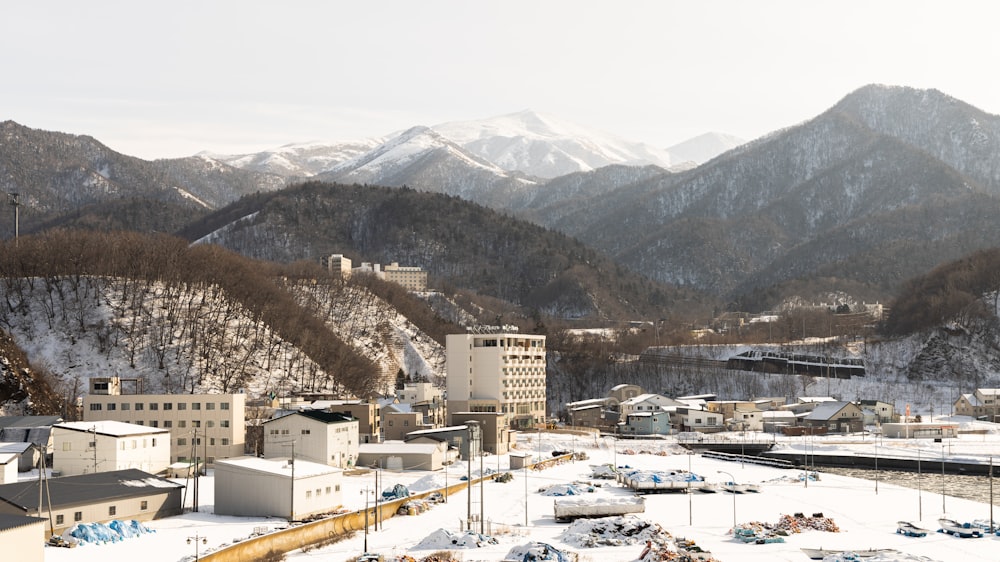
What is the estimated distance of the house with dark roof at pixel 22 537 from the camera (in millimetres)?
32156

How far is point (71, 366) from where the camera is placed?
3433 inches

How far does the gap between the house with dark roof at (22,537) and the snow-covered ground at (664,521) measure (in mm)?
2688

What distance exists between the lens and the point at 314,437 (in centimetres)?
6319

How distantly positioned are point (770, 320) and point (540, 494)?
382 ft

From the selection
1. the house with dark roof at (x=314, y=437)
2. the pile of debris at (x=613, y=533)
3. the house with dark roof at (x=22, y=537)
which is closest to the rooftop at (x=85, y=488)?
the house with dark roof at (x=22, y=537)

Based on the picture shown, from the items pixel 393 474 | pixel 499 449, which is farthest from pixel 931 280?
pixel 393 474

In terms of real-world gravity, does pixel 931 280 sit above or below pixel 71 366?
above

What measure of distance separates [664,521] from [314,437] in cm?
2453

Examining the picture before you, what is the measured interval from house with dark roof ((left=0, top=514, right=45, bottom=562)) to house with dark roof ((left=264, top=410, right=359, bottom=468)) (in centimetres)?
2909

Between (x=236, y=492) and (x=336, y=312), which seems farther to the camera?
(x=336, y=312)

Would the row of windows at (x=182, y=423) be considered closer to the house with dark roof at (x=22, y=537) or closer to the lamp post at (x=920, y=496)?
the house with dark roof at (x=22, y=537)

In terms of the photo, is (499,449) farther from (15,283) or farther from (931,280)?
(931,280)

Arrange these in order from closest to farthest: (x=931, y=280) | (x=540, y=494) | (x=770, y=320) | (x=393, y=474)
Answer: (x=540, y=494) → (x=393, y=474) → (x=931, y=280) → (x=770, y=320)

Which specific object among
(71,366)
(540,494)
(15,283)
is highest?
(15,283)
